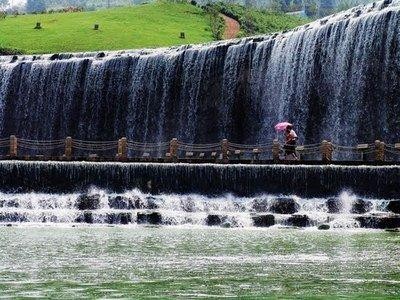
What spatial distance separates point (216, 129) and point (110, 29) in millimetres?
37976

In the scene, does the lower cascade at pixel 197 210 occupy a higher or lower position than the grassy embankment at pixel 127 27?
lower

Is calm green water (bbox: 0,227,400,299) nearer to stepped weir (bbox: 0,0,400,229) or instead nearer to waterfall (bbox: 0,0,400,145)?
stepped weir (bbox: 0,0,400,229)

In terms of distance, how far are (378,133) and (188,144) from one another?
11872mm

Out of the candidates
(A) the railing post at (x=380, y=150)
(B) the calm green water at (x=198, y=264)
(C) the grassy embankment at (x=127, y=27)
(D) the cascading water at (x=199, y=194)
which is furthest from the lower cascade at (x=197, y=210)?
(C) the grassy embankment at (x=127, y=27)

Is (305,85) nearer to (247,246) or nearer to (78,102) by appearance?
(78,102)

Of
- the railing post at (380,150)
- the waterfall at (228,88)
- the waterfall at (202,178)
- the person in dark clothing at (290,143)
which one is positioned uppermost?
the waterfall at (228,88)

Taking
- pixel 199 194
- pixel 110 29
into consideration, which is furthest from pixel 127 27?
pixel 199 194

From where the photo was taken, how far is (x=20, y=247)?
80.4 feet

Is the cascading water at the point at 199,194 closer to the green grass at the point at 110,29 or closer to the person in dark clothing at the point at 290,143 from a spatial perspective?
the person in dark clothing at the point at 290,143

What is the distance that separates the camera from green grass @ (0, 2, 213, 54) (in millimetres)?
81000

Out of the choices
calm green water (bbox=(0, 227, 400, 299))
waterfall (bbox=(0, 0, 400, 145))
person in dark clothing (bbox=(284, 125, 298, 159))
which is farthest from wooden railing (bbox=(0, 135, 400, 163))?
calm green water (bbox=(0, 227, 400, 299))

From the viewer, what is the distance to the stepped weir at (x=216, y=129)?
121 feet

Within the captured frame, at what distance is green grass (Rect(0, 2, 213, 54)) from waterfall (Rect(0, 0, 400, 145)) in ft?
65.3

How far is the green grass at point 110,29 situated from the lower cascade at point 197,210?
125ft
